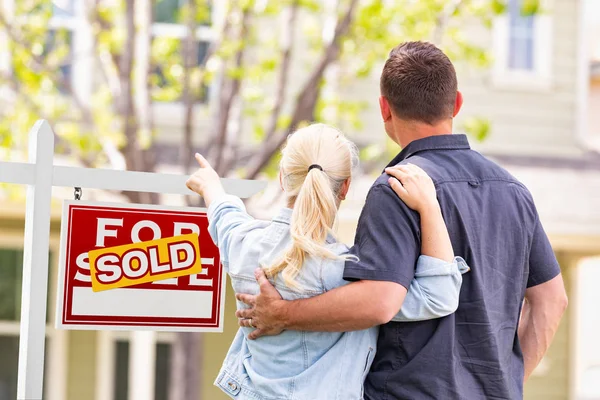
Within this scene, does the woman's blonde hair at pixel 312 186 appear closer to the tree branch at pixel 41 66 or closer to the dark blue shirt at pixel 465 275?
the dark blue shirt at pixel 465 275

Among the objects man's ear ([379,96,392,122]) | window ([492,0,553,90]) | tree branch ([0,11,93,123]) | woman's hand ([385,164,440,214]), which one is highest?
window ([492,0,553,90])

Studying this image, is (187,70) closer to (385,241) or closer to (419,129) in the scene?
(419,129)

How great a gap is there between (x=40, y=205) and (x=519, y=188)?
137 centimetres

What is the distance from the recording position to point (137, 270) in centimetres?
321

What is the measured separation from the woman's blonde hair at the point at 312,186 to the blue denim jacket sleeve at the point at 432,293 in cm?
20

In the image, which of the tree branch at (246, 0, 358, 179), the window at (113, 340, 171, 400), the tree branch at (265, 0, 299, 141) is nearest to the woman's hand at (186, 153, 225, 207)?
the tree branch at (246, 0, 358, 179)

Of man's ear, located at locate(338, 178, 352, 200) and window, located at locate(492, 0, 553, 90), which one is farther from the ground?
window, located at locate(492, 0, 553, 90)

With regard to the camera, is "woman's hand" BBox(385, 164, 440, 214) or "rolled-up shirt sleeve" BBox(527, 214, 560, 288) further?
"rolled-up shirt sleeve" BBox(527, 214, 560, 288)

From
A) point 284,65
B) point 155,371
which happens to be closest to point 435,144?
point 284,65

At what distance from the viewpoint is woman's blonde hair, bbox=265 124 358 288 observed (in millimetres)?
2639

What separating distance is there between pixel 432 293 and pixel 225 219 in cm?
66

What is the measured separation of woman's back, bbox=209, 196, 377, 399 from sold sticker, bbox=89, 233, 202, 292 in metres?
0.41

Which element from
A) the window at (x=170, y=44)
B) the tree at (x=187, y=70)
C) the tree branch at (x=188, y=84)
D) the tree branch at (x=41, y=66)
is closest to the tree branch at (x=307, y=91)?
the tree at (x=187, y=70)

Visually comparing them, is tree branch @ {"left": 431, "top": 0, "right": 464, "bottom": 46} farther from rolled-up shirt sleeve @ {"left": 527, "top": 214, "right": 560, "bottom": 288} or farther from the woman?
the woman
